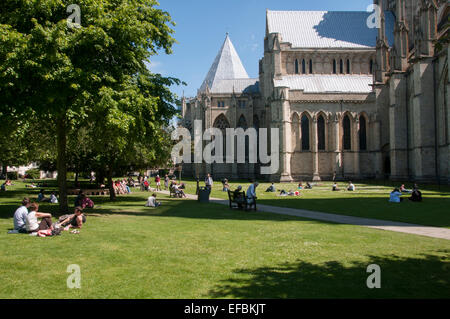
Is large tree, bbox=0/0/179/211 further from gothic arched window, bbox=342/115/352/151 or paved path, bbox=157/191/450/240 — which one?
gothic arched window, bbox=342/115/352/151

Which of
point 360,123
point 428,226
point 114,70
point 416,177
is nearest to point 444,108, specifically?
point 416,177

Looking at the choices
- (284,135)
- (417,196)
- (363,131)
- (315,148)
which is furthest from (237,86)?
(417,196)

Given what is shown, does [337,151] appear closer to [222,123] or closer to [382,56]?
[382,56]

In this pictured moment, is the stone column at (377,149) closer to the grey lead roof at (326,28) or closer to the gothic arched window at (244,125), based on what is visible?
the grey lead roof at (326,28)

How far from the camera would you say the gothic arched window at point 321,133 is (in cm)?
4731

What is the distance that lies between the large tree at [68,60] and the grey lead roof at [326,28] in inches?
1669

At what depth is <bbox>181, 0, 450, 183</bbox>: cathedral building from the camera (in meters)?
34.3

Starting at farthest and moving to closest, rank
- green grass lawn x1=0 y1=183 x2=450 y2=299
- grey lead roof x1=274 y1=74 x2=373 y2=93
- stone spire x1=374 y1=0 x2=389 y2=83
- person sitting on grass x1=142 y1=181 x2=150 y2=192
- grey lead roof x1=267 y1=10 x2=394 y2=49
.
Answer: grey lead roof x1=267 y1=10 x2=394 y2=49 < grey lead roof x1=274 y1=74 x2=373 y2=93 < stone spire x1=374 y1=0 x2=389 y2=83 < person sitting on grass x1=142 y1=181 x2=150 y2=192 < green grass lawn x1=0 y1=183 x2=450 y2=299

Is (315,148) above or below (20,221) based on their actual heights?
above

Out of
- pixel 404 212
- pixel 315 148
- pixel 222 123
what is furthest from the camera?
pixel 222 123

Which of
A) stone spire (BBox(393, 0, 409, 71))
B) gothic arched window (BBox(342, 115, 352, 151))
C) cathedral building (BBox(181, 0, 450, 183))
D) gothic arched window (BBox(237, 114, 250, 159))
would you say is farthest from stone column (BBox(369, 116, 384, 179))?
gothic arched window (BBox(237, 114, 250, 159))

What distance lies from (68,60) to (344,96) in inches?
1613

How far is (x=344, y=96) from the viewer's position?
46.2 m

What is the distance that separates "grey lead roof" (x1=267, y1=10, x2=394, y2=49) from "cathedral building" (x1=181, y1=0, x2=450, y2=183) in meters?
0.15
